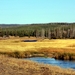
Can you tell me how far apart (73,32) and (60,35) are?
8.25 metres

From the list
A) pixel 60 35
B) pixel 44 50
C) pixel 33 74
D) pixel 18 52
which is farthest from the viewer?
pixel 60 35

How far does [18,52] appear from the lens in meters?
59.6

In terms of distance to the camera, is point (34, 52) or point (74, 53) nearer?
point (74, 53)

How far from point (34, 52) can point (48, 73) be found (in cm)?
4217

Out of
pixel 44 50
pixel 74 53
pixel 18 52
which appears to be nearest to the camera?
pixel 74 53

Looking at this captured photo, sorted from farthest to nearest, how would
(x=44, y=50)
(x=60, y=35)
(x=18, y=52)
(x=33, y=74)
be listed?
(x=60, y=35)
(x=44, y=50)
(x=18, y=52)
(x=33, y=74)

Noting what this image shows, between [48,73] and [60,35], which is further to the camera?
[60,35]

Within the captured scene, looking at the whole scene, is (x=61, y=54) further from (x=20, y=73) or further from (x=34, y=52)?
(x=20, y=73)

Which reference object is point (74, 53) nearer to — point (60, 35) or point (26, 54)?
point (26, 54)

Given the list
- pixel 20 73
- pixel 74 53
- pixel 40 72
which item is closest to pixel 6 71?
pixel 20 73

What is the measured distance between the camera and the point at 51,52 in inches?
2452

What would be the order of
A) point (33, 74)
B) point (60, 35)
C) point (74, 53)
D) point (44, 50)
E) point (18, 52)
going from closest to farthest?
1. point (33, 74)
2. point (74, 53)
3. point (18, 52)
4. point (44, 50)
5. point (60, 35)

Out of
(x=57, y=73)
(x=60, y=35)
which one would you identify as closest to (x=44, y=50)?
(x=57, y=73)

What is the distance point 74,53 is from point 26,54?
32.2 feet
